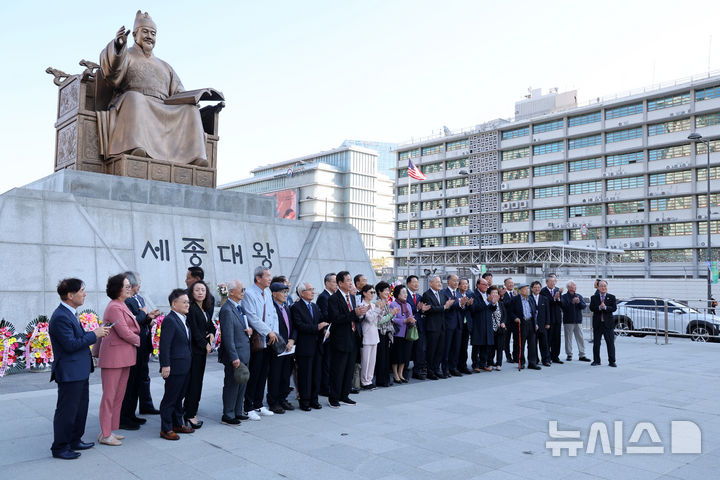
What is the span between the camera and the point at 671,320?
61.2 ft

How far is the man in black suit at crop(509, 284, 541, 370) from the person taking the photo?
11.5 metres

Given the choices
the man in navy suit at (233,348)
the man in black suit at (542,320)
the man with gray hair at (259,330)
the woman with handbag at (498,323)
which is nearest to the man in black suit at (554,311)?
the man in black suit at (542,320)

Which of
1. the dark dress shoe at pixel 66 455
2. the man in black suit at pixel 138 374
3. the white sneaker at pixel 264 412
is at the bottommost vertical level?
the white sneaker at pixel 264 412

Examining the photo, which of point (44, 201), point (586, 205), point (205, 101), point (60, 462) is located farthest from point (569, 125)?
point (60, 462)

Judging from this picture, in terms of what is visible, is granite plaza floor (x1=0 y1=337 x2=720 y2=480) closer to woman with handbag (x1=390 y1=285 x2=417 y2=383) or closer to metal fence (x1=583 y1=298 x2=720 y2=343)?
woman with handbag (x1=390 y1=285 x2=417 y2=383)

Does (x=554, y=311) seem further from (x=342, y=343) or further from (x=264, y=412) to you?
(x=264, y=412)

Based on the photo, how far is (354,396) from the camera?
840 cm

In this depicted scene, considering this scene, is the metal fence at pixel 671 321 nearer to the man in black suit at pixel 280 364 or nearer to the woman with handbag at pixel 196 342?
the man in black suit at pixel 280 364

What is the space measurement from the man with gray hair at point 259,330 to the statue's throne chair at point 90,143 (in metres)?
6.96

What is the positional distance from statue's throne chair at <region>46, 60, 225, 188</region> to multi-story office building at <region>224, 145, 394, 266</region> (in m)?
75.0

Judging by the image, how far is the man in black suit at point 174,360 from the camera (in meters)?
5.97

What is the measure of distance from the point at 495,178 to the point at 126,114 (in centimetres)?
5939

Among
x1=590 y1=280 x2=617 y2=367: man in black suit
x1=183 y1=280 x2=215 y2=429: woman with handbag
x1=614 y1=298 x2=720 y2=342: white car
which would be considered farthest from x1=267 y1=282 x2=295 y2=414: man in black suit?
x1=614 y1=298 x2=720 y2=342: white car

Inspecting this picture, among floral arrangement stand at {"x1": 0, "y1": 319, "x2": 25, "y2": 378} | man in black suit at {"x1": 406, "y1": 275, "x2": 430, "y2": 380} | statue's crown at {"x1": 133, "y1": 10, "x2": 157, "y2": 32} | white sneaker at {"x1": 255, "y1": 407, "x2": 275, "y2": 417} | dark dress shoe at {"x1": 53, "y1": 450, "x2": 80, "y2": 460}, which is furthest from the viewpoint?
statue's crown at {"x1": 133, "y1": 10, "x2": 157, "y2": 32}
